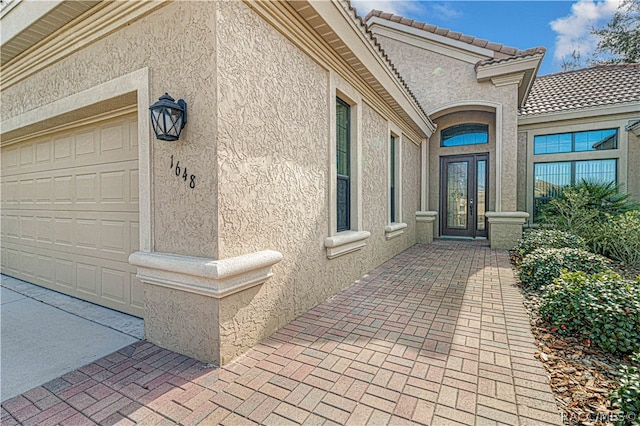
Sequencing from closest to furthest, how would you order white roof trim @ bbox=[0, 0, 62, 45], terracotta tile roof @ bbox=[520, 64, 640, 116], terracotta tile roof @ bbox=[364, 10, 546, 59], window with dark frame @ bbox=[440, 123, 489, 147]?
white roof trim @ bbox=[0, 0, 62, 45] < terracotta tile roof @ bbox=[364, 10, 546, 59] < terracotta tile roof @ bbox=[520, 64, 640, 116] < window with dark frame @ bbox=[440, 123, 489, 147]

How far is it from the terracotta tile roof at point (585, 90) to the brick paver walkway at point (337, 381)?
10355 mm

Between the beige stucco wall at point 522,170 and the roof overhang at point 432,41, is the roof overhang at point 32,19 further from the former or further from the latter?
the beige stucco wall at point 522,170

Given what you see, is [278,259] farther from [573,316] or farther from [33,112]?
[33,112]

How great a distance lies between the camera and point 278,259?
3619mm

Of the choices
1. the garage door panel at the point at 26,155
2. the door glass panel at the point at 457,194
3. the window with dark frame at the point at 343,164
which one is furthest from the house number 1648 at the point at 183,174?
the door glass panel at the point at 457,194

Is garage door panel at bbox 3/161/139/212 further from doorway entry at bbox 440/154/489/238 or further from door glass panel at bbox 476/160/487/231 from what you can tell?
door glass panel at bbox 476/160/487/231

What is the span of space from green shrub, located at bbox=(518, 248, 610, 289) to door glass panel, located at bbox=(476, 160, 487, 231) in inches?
235

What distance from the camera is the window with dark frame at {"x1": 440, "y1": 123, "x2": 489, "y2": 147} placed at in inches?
447

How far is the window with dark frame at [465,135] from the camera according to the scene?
11.4m

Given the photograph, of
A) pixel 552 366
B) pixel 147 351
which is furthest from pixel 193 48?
pixel 552 366

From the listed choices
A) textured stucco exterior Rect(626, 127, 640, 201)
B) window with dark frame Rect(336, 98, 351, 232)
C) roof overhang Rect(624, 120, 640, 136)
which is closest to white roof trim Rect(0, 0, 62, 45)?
window with dark frame Rect(336, 98, 351, 232)

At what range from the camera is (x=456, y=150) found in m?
11.7

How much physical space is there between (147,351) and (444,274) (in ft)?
18.1

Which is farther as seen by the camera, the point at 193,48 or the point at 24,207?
the point at 24,207
